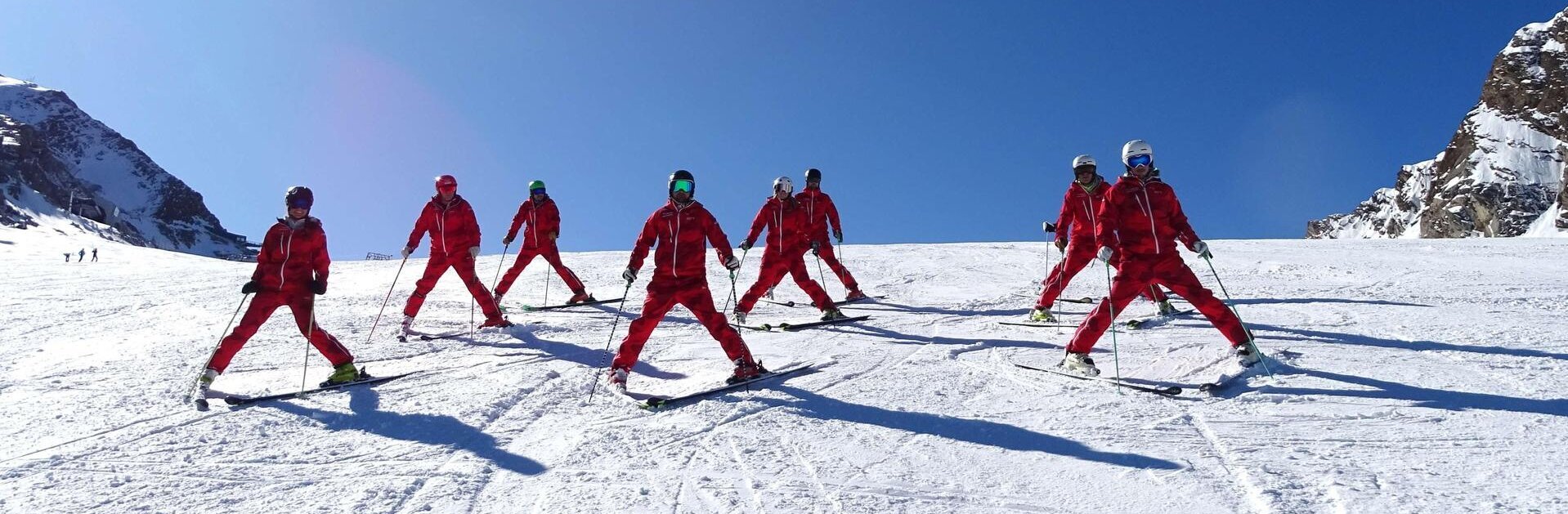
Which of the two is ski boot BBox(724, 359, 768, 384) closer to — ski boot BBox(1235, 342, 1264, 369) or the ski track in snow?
the ski track in snow

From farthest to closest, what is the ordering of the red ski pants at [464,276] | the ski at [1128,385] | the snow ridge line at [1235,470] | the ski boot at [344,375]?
the red ski pants at [464,276], the ski boot at [344,375], the ski at [1128,385], the snow ridge line at [1235,470]

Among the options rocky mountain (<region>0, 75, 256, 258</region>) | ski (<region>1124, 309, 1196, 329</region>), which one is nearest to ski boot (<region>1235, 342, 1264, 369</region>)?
ski (<region>1124, 309, 1196, 329</region>)

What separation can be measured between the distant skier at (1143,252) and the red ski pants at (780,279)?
154 inches

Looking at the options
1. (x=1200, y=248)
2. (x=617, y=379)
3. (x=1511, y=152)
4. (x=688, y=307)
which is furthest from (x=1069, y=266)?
(x=1511, y=152)

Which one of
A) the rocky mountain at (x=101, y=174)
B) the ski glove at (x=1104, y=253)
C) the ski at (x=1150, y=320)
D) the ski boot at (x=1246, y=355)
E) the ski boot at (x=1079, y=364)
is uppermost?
→ the rocky mountain at (x=101, y=174)

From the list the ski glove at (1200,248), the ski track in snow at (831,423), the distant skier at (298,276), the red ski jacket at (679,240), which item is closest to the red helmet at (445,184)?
the ski track in snow at (831,423)

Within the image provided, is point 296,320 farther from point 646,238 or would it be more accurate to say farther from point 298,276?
point 646,238

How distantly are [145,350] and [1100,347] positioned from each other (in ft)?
28.4

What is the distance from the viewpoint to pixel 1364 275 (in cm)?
1182

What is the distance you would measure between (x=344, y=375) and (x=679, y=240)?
2.74 m

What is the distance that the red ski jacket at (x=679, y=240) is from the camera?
5.80 m

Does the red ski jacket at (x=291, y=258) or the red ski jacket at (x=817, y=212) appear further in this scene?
the red ski jacket at (x=817, y=212)

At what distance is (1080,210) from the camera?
8.51 metres

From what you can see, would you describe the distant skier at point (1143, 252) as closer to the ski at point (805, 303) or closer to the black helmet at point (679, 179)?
the black helmet at point (679, 179)
